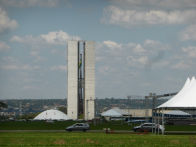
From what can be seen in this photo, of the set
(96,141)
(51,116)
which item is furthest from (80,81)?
(96,141)

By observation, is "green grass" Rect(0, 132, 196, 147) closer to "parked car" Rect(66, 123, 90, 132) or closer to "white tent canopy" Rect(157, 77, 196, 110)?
"white tent canopy" Rect(157, 77, 196, 110)

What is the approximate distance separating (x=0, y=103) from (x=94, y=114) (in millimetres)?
54365

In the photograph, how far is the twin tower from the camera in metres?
155

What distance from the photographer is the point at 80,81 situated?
157 meters

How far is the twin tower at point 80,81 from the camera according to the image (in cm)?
15512

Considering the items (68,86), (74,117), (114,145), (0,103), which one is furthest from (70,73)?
(114,145)

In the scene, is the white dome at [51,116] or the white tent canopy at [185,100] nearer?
the white tent canopy at [185,100]

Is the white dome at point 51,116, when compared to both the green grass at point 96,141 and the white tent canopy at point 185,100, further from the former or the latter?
the green grass at point 96,141

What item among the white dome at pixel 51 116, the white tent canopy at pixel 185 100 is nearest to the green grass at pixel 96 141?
the white tent canopy at pixel 185 100

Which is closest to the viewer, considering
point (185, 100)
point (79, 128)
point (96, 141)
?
point (96, 141)

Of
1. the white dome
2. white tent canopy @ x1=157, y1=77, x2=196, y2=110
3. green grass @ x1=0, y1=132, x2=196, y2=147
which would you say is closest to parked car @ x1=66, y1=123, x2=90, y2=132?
white tent canopy @ x1=157, y1=77, x2=196, y2=110

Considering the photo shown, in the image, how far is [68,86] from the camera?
155 meters

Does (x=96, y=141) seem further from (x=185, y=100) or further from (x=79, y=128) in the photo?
(x=79, y=128)

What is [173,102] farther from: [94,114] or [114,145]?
[94,114]
